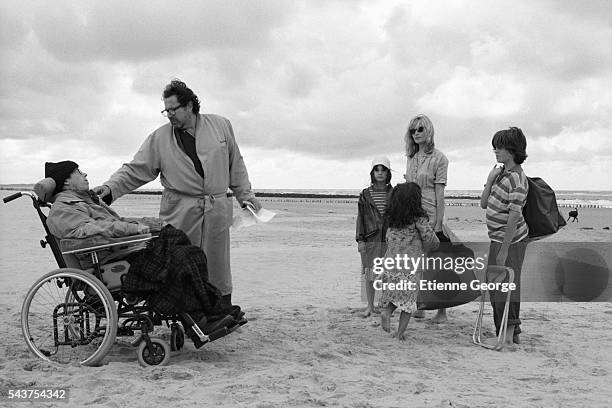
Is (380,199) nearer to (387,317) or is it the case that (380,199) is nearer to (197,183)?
(387,317)

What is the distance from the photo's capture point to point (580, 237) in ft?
52.5

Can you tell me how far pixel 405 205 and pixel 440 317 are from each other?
129 cm

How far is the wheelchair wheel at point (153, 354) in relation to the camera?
12.9 ft

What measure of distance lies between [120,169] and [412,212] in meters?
2.20

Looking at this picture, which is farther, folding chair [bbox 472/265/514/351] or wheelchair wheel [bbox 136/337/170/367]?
folding chair [bbox 472/265/514/351]

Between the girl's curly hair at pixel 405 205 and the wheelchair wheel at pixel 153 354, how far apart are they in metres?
1.99

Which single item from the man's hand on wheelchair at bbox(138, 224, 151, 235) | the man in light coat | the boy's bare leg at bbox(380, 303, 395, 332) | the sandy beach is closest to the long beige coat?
the man in light coat

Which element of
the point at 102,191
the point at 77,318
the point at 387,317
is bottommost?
the point at 387,317

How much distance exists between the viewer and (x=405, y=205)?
484 centimetres

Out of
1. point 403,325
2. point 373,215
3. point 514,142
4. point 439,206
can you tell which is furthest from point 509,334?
point 373,215

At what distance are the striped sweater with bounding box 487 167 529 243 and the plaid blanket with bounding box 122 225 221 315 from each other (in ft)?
6.97

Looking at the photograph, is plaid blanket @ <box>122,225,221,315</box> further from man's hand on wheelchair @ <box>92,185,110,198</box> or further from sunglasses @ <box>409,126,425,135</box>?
sunglasses @ <box>409,126,425,135</box>

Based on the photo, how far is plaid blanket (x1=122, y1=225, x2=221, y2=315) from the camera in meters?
3.82

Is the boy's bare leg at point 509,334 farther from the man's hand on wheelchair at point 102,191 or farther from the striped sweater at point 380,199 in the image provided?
the man's hand on wheelchair at point 102,191
